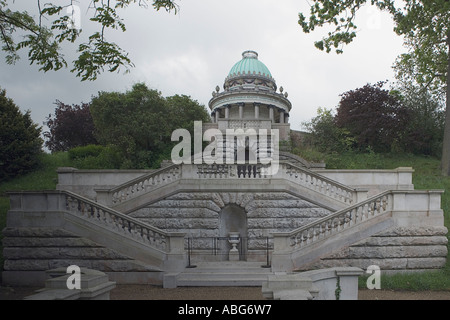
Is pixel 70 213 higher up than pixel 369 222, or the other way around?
pixel 70 213

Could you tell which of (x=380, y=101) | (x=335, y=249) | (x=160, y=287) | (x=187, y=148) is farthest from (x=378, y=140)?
(x=160, y=287)

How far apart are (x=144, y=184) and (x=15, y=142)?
11853 mm

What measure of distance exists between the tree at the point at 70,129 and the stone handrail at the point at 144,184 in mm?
22289

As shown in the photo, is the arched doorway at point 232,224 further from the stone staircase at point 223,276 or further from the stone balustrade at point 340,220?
the stone balustrade at point 340,220

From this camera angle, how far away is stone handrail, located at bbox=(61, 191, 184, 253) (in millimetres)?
10258

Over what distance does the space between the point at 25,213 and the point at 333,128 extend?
64.9 feet

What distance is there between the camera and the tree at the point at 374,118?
887 inches

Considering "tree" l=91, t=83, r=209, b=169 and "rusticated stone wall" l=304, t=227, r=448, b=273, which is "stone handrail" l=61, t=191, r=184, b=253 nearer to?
"rusticated stone wall" l=304, t=227, r=448, b=273

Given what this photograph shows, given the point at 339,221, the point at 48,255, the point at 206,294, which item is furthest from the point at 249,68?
the point at 206,294

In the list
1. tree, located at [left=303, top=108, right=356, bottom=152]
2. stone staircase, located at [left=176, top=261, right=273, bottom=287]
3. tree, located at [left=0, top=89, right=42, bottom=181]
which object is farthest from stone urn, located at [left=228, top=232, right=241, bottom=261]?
tree, located at [left=0, top=89, right=42, bottom=181]

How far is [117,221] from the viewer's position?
34.3 feet

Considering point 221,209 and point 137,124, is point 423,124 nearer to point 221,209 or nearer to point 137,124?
point 221,209

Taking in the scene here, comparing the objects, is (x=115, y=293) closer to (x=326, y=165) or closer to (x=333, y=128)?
(x=326, y=165)

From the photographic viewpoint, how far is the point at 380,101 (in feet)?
76.4
